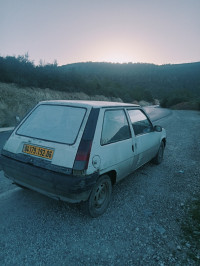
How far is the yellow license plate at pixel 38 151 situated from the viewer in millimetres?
2404

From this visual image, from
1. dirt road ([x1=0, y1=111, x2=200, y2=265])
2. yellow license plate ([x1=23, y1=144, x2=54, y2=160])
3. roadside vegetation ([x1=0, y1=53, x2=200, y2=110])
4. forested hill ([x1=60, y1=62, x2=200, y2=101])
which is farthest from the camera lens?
forested hill ([x1=60, y1=62, x2=200, y2=101])

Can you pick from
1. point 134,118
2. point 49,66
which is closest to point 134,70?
point 49,66

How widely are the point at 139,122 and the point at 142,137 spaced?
1.10 ft

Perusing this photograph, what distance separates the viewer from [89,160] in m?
2.31

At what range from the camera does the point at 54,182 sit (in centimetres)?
229

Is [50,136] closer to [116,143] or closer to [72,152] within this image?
[72,152]

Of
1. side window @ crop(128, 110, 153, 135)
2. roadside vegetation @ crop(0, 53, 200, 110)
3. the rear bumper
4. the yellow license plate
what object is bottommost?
the rear bumper

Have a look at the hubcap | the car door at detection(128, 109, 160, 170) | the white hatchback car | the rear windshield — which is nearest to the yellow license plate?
the white hatchback car

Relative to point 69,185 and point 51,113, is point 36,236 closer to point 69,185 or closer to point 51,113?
point 69,185

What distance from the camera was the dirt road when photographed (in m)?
2.03

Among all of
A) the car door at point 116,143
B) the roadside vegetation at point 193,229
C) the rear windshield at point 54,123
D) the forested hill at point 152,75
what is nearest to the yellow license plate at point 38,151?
the rear windshield at point 54,123

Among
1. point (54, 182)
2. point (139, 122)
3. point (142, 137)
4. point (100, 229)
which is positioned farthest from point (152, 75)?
point (54, 182)

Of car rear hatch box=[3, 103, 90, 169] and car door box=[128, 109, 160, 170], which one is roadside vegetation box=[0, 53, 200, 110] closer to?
car rear hatch box=[3, 103, 90, 169]

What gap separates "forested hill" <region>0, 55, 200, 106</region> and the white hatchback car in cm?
1396
